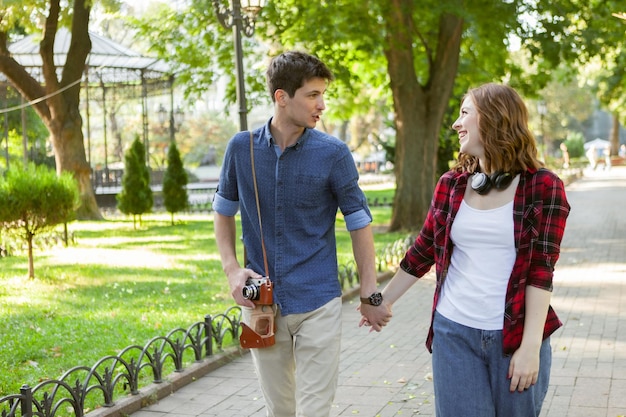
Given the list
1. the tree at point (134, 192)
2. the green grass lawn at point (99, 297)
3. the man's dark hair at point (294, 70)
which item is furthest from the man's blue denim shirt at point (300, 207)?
the tree at point (134, 192)

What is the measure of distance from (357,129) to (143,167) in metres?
34.0

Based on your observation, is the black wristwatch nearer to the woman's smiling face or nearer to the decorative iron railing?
the woman's smiling face

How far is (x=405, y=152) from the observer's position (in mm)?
19031

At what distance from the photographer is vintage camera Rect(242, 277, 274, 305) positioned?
11.9ft

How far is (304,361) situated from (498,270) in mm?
1011

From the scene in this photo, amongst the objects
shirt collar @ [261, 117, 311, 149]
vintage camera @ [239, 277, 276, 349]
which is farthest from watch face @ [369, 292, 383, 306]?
shirt collar @ [261, 117, 311, 149]

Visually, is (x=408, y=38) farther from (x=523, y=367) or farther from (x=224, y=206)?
(x=523, y=367)

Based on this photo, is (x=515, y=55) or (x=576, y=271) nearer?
(x=576, y=271)

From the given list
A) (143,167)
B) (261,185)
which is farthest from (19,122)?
(261,185)

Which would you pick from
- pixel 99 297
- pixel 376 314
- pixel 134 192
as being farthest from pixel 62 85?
pixel 376 314

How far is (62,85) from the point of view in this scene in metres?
23.0

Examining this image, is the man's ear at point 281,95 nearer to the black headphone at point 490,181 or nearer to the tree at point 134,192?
the black headphone at point 490,181

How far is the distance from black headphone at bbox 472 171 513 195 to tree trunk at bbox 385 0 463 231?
15.5 m

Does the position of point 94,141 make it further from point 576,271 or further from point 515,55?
point 576,271
